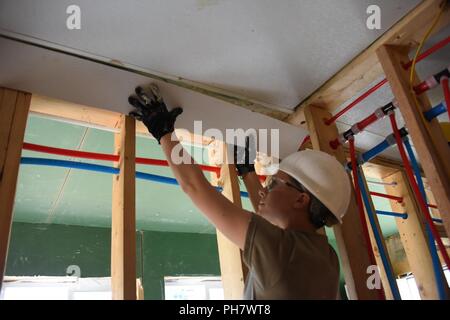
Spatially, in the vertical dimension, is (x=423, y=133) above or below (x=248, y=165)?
below

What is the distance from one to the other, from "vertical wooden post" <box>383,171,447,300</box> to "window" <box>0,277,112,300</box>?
2396 millimetres

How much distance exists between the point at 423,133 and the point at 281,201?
1.63 feet

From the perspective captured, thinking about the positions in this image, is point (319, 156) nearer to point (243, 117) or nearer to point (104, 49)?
point (243, 117)

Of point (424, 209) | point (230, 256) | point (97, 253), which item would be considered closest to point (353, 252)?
point (424, 209)

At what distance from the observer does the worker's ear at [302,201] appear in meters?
1.15

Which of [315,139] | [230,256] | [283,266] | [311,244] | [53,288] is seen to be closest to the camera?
[283,266]

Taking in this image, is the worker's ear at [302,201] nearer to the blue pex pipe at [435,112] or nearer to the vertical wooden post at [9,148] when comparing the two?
the blue pex pipe at [435,112]

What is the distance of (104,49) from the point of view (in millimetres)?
1188

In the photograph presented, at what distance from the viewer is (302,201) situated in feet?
3.79

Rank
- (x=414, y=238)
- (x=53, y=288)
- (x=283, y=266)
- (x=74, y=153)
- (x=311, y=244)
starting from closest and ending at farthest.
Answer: (x=283, y=266) < (x=311, y=244) < (x=74, y=153) < (x=414, y=238) < (x=53, y=288)

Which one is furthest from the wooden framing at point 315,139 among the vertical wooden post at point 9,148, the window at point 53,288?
the window at point 53,288

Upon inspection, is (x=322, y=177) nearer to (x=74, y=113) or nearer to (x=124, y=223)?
(x=124, y=223)

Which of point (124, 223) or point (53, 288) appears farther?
point (53, 288)

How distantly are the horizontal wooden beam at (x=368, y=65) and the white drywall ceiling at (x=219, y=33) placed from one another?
3cm
